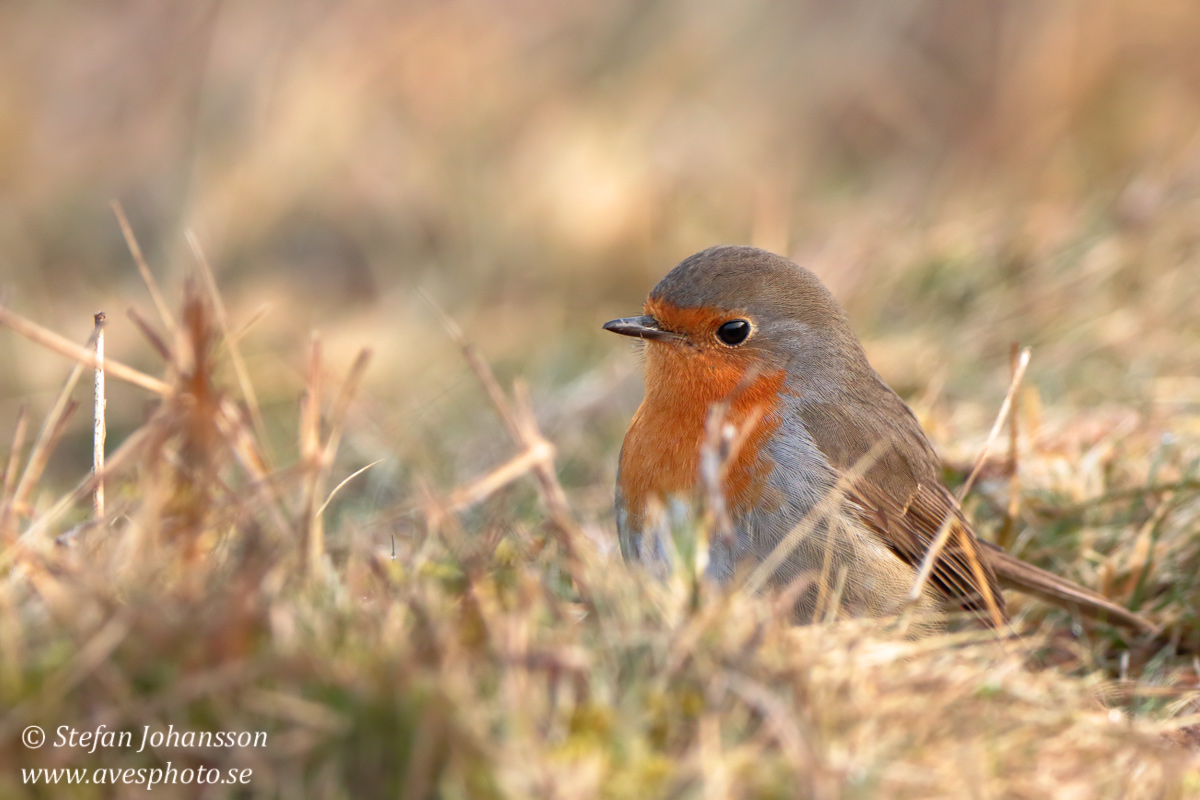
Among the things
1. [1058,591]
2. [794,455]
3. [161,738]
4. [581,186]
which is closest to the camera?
[161,738]

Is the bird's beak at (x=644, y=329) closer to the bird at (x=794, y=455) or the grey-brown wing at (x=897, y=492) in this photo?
the bird at (x=794, y=455)

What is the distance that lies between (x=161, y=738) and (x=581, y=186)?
5888 millimetres

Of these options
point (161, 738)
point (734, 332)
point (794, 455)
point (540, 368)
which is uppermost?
point (540, 368)

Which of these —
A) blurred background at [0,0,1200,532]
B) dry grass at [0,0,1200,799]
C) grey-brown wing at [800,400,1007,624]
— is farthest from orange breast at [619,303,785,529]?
blurred background at [0,0,1200,532]

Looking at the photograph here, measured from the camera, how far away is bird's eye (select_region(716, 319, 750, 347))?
3.53 metres

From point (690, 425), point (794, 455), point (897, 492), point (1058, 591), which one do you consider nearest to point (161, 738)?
point (690, 425)

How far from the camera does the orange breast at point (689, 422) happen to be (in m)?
3.22

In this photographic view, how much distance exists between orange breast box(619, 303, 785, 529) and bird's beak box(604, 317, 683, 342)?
27mm

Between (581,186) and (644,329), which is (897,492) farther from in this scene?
(581,186)

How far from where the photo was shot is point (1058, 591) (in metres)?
3.42

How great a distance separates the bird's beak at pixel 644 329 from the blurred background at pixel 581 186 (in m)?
1.02

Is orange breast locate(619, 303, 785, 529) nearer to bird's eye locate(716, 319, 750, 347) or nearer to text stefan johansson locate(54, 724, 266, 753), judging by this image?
bird's eye locate(716, 319, 750, 347)

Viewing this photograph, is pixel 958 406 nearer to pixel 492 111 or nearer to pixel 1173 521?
pixel 1173 521

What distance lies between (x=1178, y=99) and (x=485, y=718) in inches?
316
